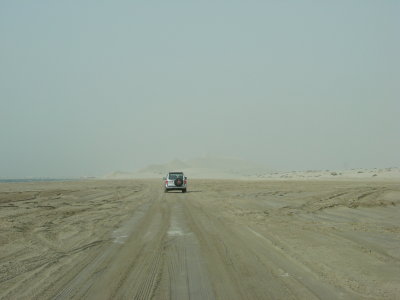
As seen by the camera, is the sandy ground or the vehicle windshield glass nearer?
the sandy ground

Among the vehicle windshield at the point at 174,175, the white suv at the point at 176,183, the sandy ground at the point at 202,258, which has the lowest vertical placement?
the sandy ground at the point at 202,258

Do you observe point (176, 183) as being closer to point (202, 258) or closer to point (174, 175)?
point (174, 175)

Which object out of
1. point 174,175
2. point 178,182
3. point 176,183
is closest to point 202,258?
point 178,182

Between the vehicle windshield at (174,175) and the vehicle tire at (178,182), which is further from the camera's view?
the vehicle windshield at (174,175)

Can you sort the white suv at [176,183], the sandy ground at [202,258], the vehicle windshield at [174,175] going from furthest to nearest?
1. the vehicle windshield at [174,175]
2. the white suv at [176,183]
3. the sandy ground at [202,258]

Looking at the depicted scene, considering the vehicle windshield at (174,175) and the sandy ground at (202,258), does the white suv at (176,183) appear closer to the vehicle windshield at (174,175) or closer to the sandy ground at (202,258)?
the vehicle windshield at (174,175)

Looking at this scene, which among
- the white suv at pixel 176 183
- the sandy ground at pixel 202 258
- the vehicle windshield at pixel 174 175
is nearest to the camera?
the sandy ground at pixel 202 258

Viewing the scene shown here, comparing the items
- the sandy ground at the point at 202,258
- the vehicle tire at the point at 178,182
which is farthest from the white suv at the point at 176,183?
the sandy ground at the point at 202,258

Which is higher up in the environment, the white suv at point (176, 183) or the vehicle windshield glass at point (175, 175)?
the vehicle windshield glass at point (175, 175)

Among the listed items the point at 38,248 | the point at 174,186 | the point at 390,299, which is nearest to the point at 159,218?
the point at 38,248

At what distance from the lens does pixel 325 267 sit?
8.38 metres

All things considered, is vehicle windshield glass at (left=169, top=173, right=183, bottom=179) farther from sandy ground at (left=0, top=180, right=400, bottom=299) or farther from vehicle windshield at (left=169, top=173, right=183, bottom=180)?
sandy ground at (left=0, top=180, right=400, bottom=299)

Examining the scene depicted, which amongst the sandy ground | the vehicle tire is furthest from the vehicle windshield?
the sandy ground

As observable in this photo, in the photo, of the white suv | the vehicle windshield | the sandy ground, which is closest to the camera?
the sandy ground
